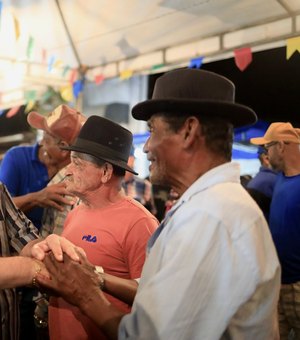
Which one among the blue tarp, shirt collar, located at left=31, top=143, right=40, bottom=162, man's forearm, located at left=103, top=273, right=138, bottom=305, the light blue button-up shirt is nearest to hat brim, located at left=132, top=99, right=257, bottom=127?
the light blue button-up shirt

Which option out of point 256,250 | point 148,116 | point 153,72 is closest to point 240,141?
point 153,72

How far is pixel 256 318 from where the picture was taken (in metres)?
1.05

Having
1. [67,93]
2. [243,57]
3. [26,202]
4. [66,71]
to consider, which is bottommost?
[26,202]

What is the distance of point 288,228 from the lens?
2.86 m

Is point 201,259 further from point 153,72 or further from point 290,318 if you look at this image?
point 153,72

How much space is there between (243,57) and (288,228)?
1709 mm

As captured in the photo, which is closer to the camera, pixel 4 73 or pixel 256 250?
pixel 256 250

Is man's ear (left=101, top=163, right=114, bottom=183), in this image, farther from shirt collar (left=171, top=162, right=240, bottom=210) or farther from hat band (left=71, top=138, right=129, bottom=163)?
shirt collar (left=171, top=162, right=240, bottom=210)

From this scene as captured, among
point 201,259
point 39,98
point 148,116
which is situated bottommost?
point 201,259

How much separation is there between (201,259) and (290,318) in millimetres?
2227

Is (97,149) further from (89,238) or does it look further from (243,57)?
(243,57)

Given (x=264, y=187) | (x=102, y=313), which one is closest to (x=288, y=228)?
(x=264, y=187)

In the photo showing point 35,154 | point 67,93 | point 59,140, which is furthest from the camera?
point 67,93

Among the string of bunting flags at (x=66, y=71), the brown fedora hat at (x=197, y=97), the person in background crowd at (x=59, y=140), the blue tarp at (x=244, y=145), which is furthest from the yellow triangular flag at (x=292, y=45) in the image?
the brown fedora hat at (x=197, y=97)
